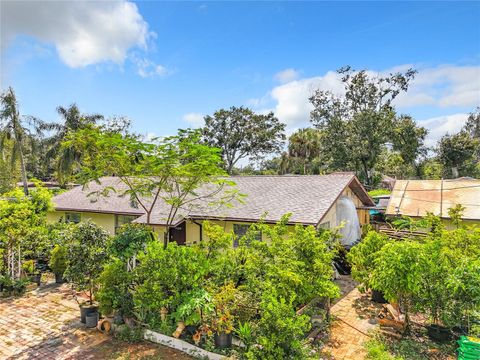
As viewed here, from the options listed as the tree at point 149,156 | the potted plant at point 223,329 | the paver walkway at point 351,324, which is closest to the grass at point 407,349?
the paver walkway at point 351,324

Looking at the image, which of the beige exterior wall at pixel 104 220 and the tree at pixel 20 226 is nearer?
the tree at pixel 20 226

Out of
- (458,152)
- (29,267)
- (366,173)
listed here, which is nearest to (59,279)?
(29,267)

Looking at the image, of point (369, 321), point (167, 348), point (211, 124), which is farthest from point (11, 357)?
point (211, 124)

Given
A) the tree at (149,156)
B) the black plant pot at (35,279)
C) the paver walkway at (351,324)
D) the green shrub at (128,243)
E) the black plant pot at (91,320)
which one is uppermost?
the tree at (149,156)

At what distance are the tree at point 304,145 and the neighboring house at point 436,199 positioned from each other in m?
24.2

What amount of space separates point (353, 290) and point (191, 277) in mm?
8135

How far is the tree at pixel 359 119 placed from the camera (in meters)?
36.3

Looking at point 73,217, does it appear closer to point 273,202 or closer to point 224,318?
point 273,202

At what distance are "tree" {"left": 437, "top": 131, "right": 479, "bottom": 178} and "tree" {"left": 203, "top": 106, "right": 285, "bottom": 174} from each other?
25.0 meters

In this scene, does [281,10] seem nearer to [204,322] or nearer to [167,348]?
[204,322]

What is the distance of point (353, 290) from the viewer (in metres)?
13.0

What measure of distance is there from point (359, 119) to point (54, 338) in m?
36.7

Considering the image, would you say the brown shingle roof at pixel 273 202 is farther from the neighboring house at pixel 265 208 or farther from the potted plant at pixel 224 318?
the potted plant at pixel 224 318

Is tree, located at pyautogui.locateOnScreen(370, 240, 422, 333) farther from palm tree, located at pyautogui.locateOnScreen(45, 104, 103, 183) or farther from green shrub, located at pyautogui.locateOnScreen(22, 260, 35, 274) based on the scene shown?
palm tree, located at pyautogui.locateOnScreen(45, 104, 103, 183)
